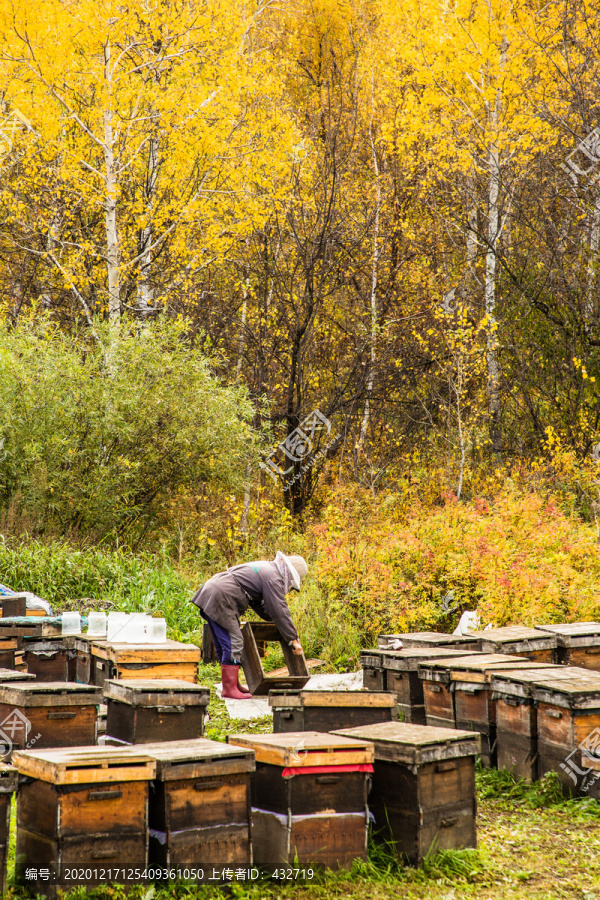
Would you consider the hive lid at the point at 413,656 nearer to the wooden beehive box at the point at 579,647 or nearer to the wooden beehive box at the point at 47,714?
the wooden beehive box at the point at 579,647

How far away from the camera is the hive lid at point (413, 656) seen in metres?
6.46

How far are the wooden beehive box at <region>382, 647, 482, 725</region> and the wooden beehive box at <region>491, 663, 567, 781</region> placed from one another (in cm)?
77

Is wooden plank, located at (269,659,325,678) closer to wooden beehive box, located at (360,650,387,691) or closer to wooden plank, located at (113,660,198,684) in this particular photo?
wooden beehive box, located at (360,650,387,691)

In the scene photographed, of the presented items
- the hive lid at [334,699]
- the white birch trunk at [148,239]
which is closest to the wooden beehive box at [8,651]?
the hive lid at [334,699]

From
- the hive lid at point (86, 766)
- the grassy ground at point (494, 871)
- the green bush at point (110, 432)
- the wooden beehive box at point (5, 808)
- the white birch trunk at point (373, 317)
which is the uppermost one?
the white birch trunk at point (373, 317)

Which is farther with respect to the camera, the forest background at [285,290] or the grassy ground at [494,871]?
the forest background at [285,290]

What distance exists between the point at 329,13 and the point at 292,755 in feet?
86.3

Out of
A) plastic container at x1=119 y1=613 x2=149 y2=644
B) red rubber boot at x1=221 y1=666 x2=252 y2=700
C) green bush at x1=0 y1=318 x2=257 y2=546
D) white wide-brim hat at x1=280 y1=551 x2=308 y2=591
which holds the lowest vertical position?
red rubber boot at x1=221 y1=666 x2=252 y2=700

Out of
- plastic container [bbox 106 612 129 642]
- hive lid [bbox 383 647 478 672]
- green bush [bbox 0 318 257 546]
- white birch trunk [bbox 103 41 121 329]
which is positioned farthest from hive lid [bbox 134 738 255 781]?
white birch trunk [bbox 103 41 121 329]

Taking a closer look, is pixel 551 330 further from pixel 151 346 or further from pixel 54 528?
pixel 54 528

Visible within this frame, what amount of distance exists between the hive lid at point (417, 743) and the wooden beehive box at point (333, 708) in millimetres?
735

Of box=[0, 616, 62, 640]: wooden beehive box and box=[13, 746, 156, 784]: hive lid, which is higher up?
box=[0, 616, 62, 640]: wooden beehive box

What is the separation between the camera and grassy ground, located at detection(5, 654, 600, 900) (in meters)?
3.82

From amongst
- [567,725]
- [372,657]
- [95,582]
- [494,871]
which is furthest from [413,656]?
[95,582]
